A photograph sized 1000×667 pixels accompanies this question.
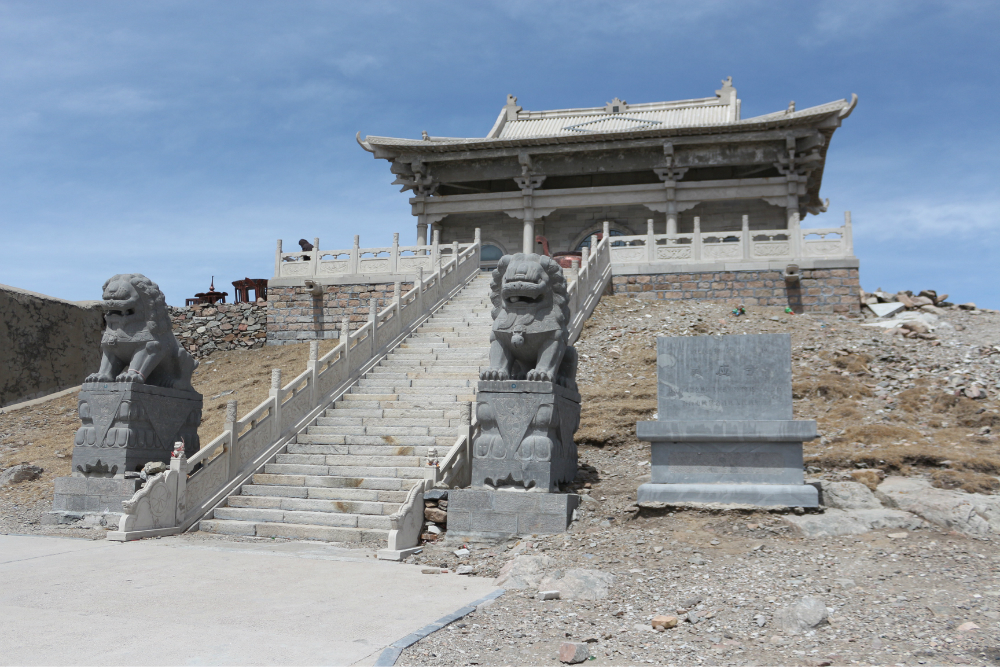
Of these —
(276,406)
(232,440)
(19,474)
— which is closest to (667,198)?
(276,406)

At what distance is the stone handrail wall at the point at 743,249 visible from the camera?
17.0m

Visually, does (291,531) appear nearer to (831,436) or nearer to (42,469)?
(42,469)

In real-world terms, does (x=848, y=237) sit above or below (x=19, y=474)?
above

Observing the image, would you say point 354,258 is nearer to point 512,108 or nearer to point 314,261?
point 314,261

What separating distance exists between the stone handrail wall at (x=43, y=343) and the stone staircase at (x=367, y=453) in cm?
929

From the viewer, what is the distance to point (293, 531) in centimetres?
794

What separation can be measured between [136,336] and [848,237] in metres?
14.6

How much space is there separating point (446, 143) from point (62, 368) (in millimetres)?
11214

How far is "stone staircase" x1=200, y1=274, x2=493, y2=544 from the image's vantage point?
812 centimetres

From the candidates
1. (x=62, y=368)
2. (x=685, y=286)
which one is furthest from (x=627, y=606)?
(x=62, y=368)

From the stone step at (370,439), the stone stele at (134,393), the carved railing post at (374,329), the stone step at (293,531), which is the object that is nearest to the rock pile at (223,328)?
the carved railing post at (374,329)

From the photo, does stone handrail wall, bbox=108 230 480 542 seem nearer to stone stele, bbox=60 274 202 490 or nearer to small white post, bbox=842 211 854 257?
stone stele, bbox=60 274 202 490

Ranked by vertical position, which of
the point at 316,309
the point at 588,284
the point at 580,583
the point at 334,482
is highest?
the point at 588,284

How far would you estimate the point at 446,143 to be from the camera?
2158 centimetres
